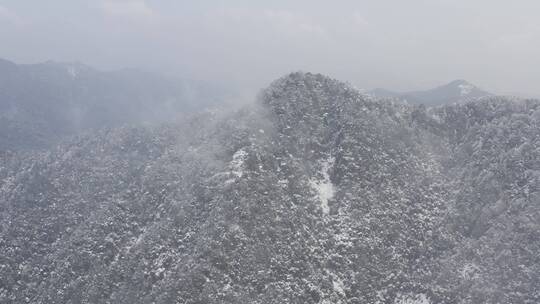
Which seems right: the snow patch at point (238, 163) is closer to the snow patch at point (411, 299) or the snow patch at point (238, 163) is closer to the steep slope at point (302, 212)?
the steep slope at point (302, 212)

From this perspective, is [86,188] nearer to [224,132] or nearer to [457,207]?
[224,132]

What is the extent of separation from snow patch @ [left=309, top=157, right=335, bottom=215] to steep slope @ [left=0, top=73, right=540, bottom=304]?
1.64 ft

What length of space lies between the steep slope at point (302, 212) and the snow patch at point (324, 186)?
500mm

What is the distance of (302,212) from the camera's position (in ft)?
440

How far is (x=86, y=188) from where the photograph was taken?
16850cm

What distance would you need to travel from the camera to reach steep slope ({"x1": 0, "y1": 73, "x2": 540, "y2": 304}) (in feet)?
389

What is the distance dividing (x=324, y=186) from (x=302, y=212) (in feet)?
47.0

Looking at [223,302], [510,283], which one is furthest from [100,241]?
[510,283]

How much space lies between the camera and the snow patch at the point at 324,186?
140275 millimetres

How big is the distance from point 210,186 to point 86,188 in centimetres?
5652

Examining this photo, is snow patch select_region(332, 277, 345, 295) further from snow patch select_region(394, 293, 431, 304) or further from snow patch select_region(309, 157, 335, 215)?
snow patch select_region(309, 157, 335, 215)

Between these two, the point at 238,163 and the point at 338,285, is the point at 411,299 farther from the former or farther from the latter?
the point at 238,163

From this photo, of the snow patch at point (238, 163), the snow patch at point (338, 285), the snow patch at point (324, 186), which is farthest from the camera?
the snow patch at point (324, 186)

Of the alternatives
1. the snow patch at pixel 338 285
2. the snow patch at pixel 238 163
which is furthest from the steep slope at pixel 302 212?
the snow patch at pixel 238 163
